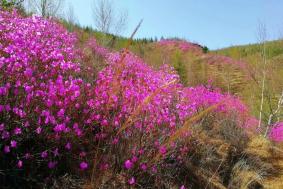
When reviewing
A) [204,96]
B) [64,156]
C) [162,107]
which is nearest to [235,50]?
[204,96]

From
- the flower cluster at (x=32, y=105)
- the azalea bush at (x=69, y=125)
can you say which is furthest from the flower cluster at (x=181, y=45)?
the flower cluster at (x=32, y=105)

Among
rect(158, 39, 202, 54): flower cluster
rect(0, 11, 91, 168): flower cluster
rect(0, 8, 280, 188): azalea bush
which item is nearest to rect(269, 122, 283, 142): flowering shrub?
rect(0, 8, 280, 188): azalea bush

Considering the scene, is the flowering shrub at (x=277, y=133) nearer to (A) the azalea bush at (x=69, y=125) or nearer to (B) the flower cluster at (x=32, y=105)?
(A) the azalea bush at (x=69, y=125)

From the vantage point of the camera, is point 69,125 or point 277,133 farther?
point 277,133

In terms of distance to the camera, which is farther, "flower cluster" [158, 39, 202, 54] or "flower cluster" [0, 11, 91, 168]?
"flower cluster" [158, 39, 202, 54]

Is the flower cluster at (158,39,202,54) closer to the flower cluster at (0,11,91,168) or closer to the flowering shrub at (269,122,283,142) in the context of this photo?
the flowering shrub at (269,122,283,142)

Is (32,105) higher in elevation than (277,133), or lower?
higher

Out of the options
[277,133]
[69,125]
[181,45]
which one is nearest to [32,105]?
[69,125]

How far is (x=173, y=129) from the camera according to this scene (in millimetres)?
4398

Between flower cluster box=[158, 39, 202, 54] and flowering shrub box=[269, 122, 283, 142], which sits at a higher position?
flower cluster box=[158, 39, 202, 54]

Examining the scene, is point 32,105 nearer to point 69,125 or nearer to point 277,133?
point 69,125

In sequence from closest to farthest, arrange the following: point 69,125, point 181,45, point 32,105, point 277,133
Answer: point 32,105 → point 69,125 → point 277,133 → point 181,45

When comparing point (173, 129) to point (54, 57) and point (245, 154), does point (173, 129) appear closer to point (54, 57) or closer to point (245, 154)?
point (54, 57)

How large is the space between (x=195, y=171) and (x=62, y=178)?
1.83 meters
